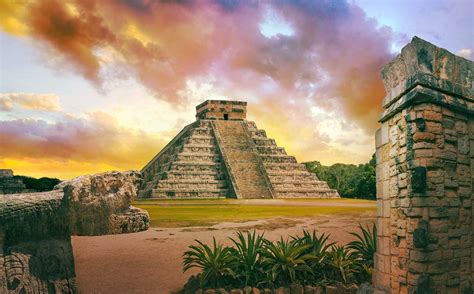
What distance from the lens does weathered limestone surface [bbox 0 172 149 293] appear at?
4285mm

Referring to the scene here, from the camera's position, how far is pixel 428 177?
4.61m

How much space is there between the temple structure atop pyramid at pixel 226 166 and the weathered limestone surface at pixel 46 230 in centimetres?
1785

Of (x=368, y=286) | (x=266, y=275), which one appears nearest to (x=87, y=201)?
(x=266, y=275)

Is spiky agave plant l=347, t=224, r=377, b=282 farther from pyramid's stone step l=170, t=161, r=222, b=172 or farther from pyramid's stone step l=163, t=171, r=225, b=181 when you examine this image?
pyramid's stone step l=170, t=161, r=222, b=172

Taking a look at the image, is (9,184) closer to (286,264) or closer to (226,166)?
(286,264)

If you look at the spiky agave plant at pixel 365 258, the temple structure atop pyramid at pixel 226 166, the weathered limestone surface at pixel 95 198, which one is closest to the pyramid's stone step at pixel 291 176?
the temple structure atop pyramid at pixel 226 166

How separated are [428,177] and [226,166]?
2190cm

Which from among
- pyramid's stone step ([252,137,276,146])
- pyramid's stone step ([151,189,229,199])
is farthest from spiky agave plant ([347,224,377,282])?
pyramid's stone step ([252,137,276,146])

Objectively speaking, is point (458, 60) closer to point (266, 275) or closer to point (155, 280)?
point (266, 275)

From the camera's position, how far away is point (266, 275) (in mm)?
5488

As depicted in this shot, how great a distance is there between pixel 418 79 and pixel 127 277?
4793mm

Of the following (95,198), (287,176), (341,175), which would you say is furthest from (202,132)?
(95,198)

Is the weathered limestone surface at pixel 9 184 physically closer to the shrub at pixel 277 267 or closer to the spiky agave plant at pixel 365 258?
the shrub at pixel 277 267

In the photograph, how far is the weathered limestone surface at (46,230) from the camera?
429cm
